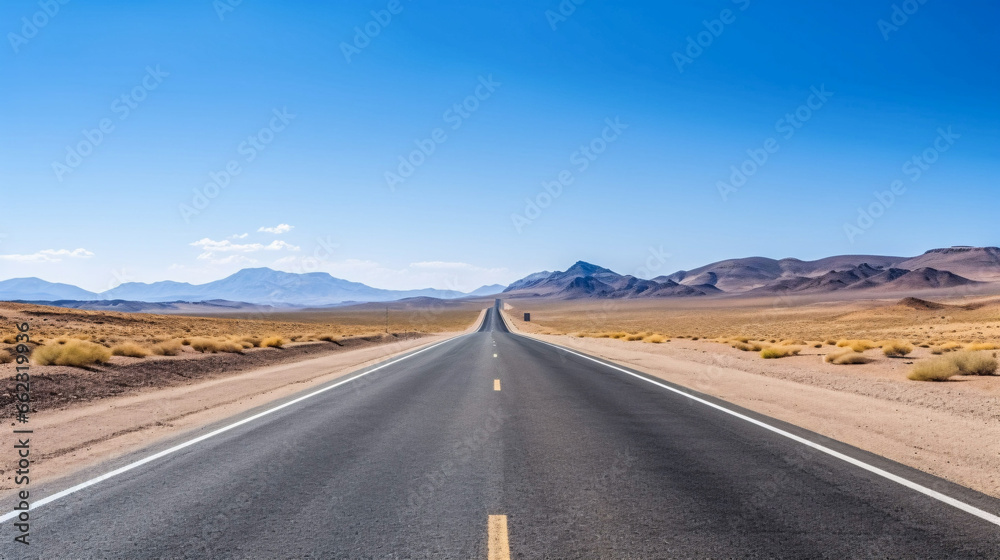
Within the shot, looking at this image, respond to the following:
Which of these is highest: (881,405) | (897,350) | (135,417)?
(897,350)

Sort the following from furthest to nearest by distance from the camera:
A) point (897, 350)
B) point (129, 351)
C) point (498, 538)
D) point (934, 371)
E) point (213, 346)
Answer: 1. point (213, 346)
2. point (897, 350)
3. point (129, 351)
4. point (934, 371)
5. point (498, 538)

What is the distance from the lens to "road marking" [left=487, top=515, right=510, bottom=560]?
4156 mm

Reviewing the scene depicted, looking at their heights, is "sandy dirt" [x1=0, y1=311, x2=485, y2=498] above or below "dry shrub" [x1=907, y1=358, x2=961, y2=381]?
below

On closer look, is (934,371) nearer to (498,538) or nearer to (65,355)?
(498,538)

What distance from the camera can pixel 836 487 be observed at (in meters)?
5.81

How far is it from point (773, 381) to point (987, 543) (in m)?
12.1

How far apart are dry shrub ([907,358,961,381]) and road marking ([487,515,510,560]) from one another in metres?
14.9

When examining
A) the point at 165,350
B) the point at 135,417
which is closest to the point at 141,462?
the point at 135,417

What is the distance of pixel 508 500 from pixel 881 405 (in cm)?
950

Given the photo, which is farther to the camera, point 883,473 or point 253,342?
point 253,342

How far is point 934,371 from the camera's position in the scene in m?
14.8

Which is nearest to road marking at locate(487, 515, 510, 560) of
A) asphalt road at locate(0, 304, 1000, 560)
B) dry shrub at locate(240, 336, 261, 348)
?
asphalt road at locate(0, 304, 1000, 560)

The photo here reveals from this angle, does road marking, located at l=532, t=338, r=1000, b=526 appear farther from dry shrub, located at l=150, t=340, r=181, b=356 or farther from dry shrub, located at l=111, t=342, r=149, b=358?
dry shrub, located at l=150, t=340, r=181, b=356

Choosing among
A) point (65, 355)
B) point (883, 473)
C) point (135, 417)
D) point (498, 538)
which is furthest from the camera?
point (65, 355)
